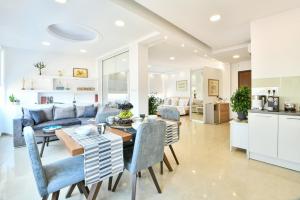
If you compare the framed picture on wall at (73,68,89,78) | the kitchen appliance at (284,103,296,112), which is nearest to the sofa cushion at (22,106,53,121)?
the framed picture on wall at (73,68,89,78)

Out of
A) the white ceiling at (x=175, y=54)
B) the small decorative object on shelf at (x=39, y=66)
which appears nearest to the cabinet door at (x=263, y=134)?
the white ceiling at (x=175, y=54)

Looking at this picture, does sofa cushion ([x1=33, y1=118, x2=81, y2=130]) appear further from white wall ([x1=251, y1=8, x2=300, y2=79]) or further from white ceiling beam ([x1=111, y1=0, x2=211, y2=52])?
white wall ([x1=251, y1=8, x2=300, y2=79])

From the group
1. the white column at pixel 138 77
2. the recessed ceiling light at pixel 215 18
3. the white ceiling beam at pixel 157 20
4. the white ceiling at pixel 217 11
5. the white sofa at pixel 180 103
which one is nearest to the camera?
the white ceiling at pixel 217 11

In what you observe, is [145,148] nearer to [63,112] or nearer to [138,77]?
[138,77]

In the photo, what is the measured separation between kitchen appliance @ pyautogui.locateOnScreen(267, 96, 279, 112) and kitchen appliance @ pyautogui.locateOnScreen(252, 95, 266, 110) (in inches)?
3.5

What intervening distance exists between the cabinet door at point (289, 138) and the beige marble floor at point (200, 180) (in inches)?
9.5

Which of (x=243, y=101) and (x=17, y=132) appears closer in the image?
(x=243, y=101)

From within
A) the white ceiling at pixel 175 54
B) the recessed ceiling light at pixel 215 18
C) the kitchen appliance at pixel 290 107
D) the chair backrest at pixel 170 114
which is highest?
the white ceiling at pixel 175 54

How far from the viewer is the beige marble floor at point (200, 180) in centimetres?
189

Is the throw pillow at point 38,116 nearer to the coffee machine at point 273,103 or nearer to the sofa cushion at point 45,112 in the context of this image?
the sofa cushion at point 45,112

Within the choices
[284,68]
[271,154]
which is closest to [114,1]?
[284,68]

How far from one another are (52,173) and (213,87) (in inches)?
254

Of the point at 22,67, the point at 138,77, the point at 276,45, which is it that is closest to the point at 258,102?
the point at 276,45

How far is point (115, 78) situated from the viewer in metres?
5.50
